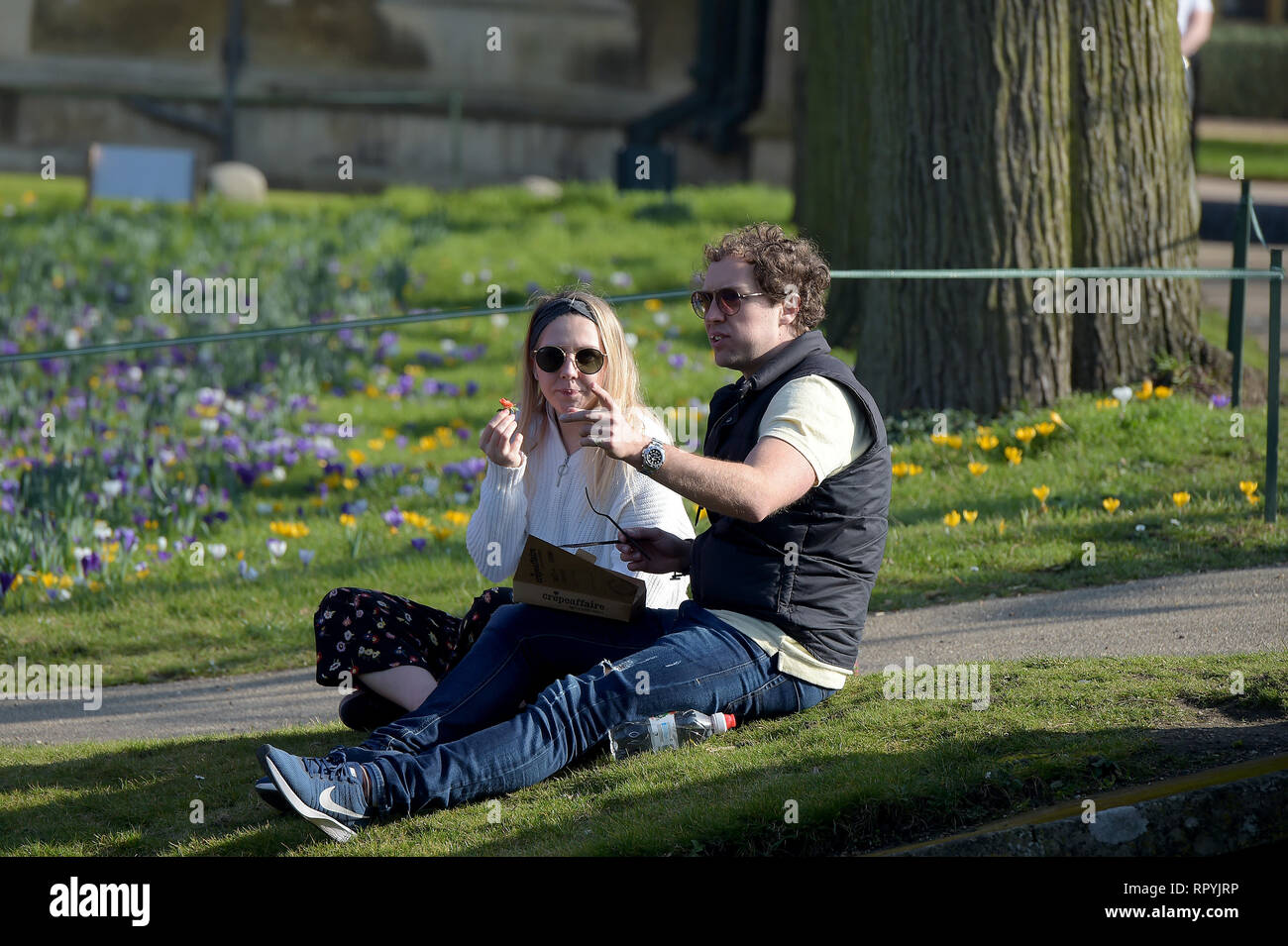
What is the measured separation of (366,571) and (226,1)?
48.4ft

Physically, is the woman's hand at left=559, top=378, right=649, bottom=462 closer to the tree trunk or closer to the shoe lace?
the shoe lace

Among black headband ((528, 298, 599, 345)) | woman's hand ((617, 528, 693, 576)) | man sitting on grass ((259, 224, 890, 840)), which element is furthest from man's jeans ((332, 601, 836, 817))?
black headband ((528, 298, 599, 345))

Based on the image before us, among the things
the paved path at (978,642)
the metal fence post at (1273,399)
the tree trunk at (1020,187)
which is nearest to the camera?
the paved path at (978,642)

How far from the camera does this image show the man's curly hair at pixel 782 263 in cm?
388

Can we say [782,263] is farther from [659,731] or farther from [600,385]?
[659,731]

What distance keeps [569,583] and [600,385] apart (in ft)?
1.77

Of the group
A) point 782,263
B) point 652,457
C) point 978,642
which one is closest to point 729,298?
point 782,263

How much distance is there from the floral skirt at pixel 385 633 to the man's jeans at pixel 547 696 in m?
0.23

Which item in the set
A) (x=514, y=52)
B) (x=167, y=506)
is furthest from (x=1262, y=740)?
(x=514, y=52)

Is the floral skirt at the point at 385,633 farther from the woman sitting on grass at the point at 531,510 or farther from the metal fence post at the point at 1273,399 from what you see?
the metal fence post at the point at 1273,399

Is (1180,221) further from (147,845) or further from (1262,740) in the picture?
(147,845)

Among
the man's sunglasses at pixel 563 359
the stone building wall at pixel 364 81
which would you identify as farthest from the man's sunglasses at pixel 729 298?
the stone building wall at pixel 364 81

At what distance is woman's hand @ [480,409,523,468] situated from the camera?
414 cm

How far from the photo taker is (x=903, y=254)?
7.16 metres
